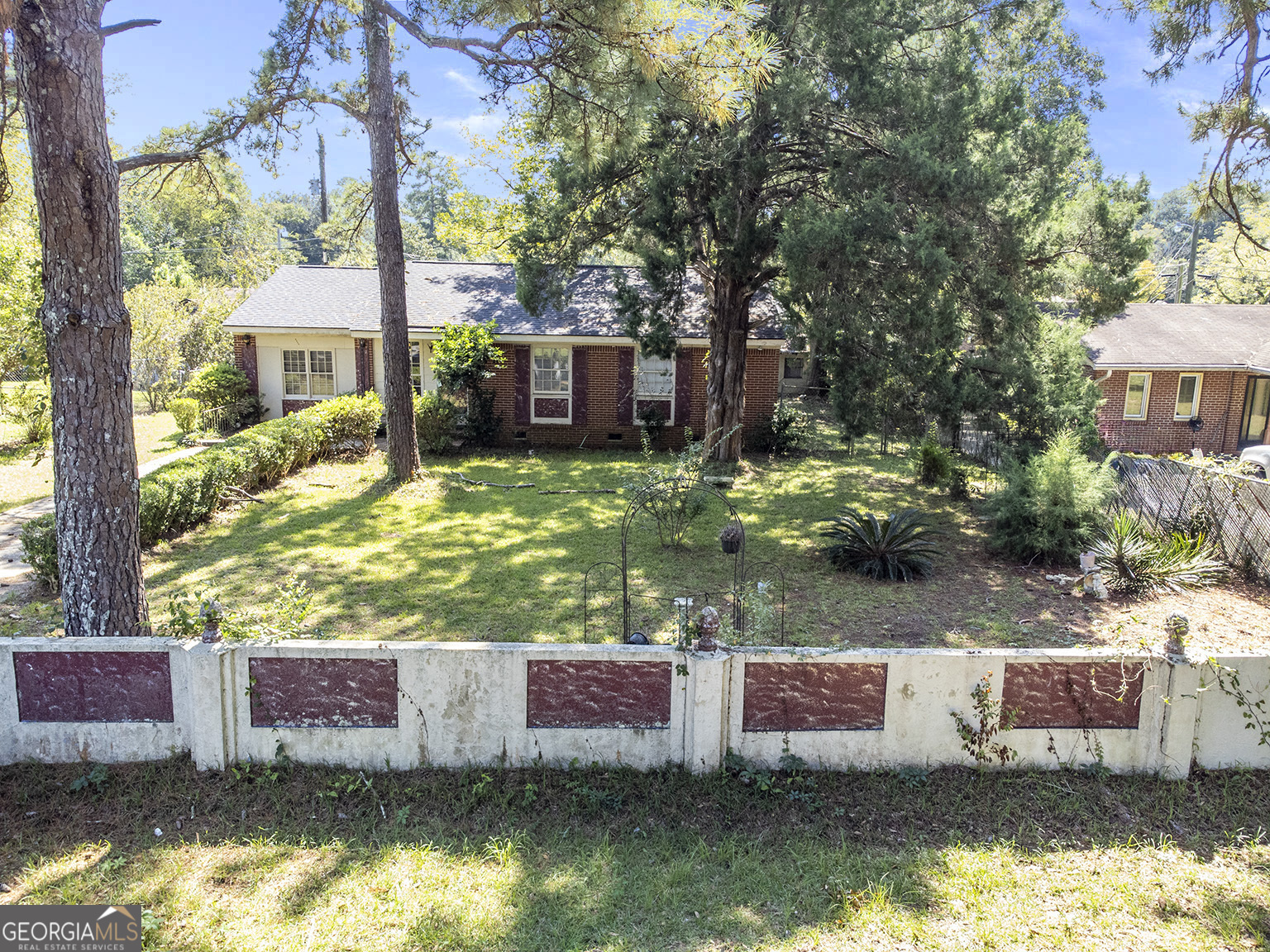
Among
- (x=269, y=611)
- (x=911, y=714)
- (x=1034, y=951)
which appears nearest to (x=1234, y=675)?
(x=911, y=714)

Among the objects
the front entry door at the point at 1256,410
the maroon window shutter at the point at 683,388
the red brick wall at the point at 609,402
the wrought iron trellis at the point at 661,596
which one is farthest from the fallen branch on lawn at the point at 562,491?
the front entry door at the point at 1256,410

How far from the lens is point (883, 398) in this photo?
10.5 metres

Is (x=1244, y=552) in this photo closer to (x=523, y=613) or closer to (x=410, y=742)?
(x=523, y=613)

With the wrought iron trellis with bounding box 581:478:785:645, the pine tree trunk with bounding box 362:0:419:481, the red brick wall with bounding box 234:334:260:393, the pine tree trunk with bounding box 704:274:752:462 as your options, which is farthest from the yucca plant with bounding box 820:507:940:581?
the red brick wall with bounding box 234:334:260:393

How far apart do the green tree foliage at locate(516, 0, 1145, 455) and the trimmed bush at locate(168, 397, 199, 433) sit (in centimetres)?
1109

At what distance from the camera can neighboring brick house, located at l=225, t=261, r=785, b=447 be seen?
715 inches

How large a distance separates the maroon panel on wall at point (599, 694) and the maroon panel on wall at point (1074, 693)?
2250 millimetres

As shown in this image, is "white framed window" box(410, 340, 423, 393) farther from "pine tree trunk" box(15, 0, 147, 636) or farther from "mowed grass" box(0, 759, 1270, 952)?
"mowed grass" box(0, 759, 1270, 952)

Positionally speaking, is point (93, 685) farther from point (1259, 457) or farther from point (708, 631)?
point (1259, 457)

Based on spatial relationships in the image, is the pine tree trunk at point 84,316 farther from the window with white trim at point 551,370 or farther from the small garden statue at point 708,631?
the window with white trim at point 551,370

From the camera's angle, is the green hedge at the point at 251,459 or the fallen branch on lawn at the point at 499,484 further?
the fallen branch on lawn at the point at 499,484

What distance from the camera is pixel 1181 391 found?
20000mm

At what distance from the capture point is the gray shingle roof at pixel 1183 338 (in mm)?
19344

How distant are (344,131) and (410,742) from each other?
12138 mm
